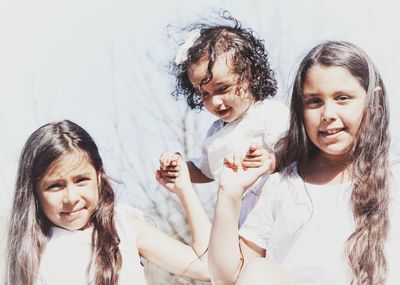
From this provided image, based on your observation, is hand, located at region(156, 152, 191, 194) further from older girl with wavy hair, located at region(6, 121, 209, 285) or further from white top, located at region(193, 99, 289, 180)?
white top, located at region(193, 99, 289, 180)

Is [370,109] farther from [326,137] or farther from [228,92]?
[228,92]

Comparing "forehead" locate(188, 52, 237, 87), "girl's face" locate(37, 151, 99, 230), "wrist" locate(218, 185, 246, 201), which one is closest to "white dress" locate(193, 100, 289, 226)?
"forehead" locate(188, 52, 237, 87)

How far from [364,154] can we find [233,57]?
0.47 metres

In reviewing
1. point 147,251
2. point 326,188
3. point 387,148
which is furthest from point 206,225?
point 387,148

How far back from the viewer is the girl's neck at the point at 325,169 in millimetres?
1522

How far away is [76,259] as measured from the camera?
1.65 m

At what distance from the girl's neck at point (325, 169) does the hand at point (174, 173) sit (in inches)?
11.4

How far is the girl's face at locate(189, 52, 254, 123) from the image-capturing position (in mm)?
1766

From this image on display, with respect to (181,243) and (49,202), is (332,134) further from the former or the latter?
(49,202)

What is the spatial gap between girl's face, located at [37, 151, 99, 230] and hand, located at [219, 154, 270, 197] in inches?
14.4

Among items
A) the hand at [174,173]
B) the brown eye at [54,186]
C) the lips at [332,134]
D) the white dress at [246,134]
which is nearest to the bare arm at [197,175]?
the white dress at [246,134]

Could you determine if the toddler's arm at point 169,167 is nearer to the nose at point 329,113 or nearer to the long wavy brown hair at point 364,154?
the long wavy brown hair at point 364,154

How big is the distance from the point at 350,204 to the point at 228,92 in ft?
1.48

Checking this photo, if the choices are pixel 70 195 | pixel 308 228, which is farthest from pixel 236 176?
pixel 70 195
